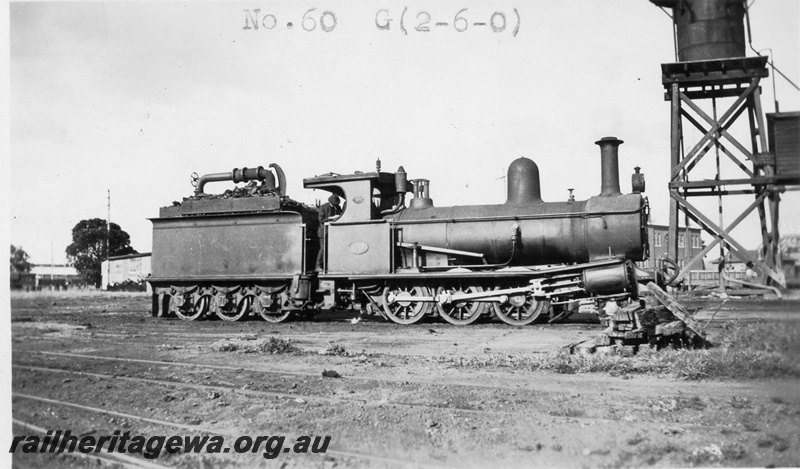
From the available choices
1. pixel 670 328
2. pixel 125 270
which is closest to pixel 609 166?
pixel 670 328

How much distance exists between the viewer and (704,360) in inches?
263

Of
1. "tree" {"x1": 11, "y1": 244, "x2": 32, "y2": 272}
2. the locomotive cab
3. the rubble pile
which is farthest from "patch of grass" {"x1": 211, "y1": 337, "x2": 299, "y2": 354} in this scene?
the rubble pile

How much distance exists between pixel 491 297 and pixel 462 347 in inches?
129

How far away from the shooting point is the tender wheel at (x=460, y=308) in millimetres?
12070

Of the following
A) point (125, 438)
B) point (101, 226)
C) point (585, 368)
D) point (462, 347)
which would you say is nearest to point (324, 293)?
point (462, 347)

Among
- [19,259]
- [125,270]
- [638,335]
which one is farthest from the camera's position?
[125,270]

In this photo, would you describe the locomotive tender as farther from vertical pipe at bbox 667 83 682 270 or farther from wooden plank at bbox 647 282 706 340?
wooden plank at bbox 647 282 706 340

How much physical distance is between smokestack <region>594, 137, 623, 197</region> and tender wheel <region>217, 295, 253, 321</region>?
8.81m

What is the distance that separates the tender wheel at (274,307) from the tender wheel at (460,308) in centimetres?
388

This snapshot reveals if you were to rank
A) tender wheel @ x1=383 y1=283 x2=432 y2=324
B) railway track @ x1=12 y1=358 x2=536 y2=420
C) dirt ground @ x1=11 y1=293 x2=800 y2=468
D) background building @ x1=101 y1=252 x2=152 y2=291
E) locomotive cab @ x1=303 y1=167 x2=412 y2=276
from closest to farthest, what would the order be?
1. dirt ground @ x1=11 y1=293 x2=800 y2=468
2. railway track @ x1=12 y1=358 x2=536 y2=420
3. tender wheel @ x1=383 y1=283 x2=432 y2=324
4. locomotive cab @ x1=303 y1=167 x2=412 y2=276
5. background building @ x1=101 y1=252 x2=152 y2=291

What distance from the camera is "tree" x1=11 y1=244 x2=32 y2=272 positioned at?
6723 millimetres

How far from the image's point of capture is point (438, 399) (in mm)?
5605

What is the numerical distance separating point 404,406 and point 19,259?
212 inches

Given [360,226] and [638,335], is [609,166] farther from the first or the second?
[360,226]
